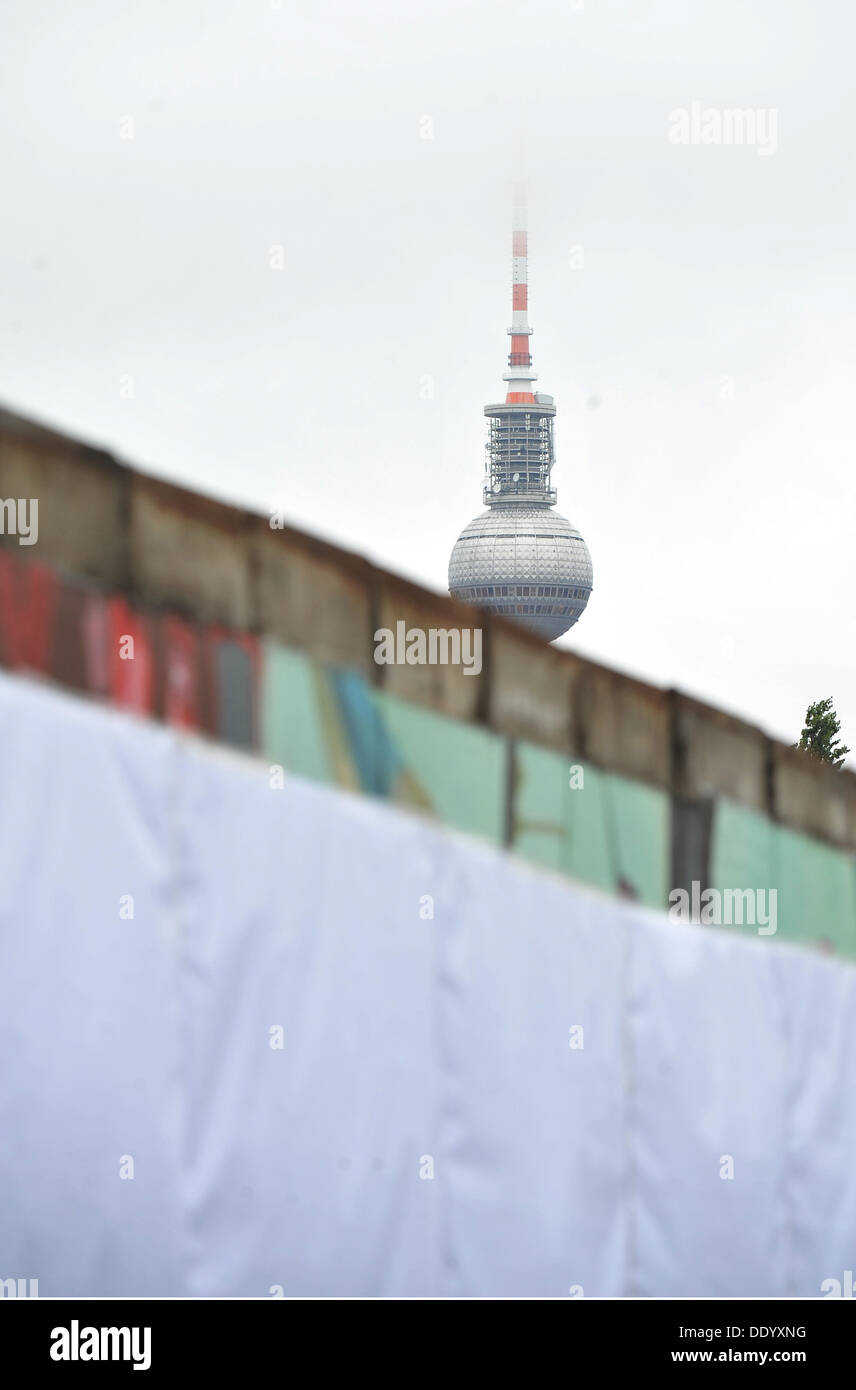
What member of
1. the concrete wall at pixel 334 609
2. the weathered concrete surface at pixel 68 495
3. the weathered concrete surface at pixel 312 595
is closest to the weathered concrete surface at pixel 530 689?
the concrete wall at pixel 334 609

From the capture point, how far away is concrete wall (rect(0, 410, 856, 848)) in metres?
6.44

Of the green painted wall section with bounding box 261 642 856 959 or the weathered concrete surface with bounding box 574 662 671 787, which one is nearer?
the green painted wall section with bounding box 261 642 856 959

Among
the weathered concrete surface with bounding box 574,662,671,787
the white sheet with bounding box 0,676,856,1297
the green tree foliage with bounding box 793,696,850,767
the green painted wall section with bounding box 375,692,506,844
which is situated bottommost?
the white sheet with bounding box 0,676,856,1297

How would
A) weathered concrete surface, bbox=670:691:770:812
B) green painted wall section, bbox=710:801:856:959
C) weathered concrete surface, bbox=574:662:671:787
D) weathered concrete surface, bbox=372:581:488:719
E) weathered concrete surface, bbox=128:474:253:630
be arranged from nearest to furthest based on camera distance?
weathered concrete surface, bbox=128:474:253:630 < weathered concrete surface, bbox=372:581:488:719 < weathered concrete surface, bbox=574:662:671:787 < weathered concrete surface, bbox=670:691:770:812 < green painted wall section, bbox=710:801:856:959

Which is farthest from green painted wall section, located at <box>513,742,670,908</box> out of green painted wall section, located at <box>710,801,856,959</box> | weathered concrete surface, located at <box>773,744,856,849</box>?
weathered concrete surface, located at <box>773,744,856,849</box>

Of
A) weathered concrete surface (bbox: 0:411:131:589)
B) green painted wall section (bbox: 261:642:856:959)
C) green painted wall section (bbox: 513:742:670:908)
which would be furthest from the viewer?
green painted wall section (bbox: 513:742:670:908)

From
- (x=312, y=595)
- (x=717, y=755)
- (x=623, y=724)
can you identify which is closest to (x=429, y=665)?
(x=312, y=595)

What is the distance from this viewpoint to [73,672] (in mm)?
6297

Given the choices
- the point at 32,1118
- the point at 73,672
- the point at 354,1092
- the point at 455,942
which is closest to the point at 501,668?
the point at 455,942

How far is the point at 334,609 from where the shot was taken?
7.77 metres

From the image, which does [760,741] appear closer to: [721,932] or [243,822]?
[721,932]

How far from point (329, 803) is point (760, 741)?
467 cm

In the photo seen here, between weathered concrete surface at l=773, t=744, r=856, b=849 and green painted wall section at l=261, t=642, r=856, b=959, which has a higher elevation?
weathered concrete surface at l=773, t=744, r=856, b=849

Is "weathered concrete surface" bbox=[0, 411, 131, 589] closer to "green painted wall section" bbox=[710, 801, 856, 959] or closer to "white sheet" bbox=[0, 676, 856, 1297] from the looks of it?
"white sheet" bbox=[0, 676, 856, 1297]
